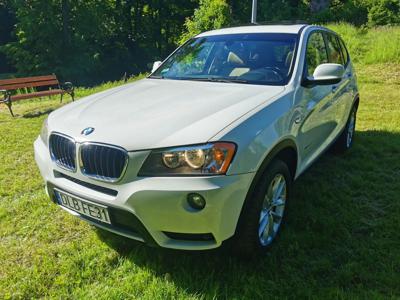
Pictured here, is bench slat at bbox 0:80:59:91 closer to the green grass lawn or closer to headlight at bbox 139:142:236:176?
the green grass lawn

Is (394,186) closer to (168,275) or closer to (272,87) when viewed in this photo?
(272,87)

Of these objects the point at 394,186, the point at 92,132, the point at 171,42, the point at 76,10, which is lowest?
the point at 171,42

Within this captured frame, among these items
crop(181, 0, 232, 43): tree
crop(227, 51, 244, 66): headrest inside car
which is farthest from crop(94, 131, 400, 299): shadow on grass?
crop(181, 0, 232, 43): tree

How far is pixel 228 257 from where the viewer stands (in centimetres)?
274

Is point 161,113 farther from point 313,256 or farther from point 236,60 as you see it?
point 313,256

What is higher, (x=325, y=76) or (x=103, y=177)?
(x=325, y=76)

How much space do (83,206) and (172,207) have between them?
0.70 metres

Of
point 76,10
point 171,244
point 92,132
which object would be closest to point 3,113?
point 92,132

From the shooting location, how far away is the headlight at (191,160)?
2164 millimetres

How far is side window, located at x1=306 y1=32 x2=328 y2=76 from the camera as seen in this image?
3.44 m

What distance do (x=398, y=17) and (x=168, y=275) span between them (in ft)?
86.2

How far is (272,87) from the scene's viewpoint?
9.74 ft

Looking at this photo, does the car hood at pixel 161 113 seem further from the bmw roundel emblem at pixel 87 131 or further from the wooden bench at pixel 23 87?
the wooden bench at pixel 23 87

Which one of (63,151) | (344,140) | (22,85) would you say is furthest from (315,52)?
(22,85)
